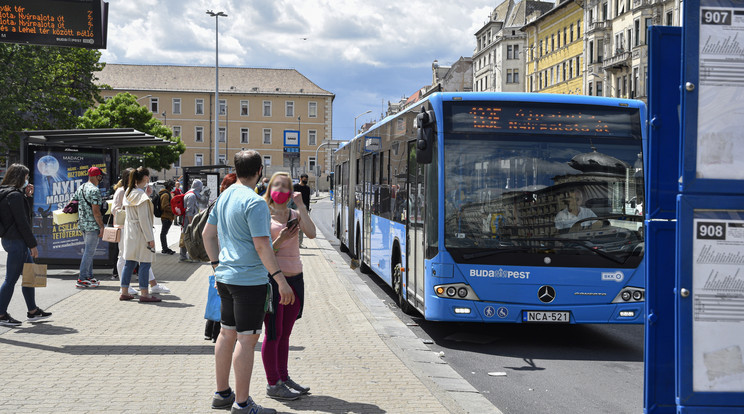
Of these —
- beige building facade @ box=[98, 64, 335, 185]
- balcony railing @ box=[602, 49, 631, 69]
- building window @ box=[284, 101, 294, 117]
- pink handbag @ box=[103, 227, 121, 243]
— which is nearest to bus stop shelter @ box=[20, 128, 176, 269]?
pink handbag @ box=[103, 227, 121, 243]

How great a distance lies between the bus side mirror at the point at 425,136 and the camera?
9.00 metres

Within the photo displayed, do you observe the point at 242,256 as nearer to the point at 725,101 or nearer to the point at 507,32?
the point at 725,101

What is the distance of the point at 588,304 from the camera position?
8891mm

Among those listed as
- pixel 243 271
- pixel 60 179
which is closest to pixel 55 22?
pixel 60 179

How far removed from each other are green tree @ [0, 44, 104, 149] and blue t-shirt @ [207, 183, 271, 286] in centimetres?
2695

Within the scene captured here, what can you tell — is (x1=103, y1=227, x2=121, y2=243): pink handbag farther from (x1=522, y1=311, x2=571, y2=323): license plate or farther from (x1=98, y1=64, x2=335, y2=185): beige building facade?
(x1=98, y1=64, x2=335, y2=185): beige building facade

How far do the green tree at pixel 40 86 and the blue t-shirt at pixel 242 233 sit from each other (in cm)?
2695

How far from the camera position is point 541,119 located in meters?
9.13

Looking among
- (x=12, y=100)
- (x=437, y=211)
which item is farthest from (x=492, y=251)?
(x=12, y=100)

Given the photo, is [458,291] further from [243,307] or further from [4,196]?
[4,196]

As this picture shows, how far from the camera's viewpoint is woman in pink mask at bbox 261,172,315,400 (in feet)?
19.9

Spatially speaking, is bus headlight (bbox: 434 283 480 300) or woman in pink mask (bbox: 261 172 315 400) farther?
bus headlight (bbox: 434 283 480 300)

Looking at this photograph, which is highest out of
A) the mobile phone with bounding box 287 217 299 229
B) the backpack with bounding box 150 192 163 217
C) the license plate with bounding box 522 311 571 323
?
the mobile phone with bounding box 287 217 299 229

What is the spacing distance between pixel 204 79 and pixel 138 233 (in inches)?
3984
